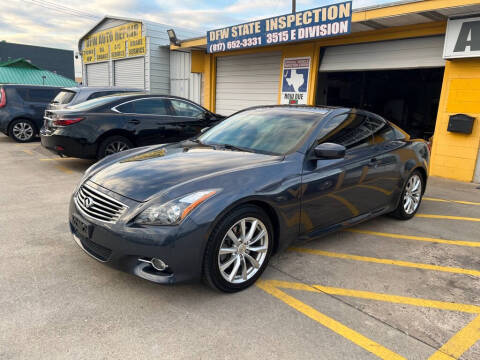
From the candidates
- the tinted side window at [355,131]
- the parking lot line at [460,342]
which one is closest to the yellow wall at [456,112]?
the tinted side window at [355,131]

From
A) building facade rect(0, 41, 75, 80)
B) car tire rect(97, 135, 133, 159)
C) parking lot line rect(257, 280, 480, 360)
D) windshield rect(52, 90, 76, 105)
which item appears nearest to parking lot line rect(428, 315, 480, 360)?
parking lot line rect(257, 280, 480, 360)

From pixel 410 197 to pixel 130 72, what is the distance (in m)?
16.7

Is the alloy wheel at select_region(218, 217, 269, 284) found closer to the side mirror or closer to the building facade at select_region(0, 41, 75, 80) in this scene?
the side mirror

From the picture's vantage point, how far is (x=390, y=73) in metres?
14.7

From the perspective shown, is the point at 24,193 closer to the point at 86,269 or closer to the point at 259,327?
the point at 86,269

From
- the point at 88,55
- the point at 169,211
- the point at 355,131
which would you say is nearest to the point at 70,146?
the point at 169,211

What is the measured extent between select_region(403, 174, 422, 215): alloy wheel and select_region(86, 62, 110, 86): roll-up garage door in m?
19.5

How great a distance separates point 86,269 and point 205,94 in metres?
12.1

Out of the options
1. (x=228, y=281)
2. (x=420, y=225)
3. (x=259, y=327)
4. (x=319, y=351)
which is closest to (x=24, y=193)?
(x=228, y=281)

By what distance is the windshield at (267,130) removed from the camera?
3713 millimetres

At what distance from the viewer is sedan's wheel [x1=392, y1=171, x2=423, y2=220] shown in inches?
194

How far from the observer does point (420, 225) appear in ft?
16.3

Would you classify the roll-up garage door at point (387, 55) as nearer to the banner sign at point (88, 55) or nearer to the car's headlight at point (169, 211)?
the car's headlight at point (169, 211)

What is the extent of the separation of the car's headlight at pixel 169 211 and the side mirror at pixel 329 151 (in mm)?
1261
